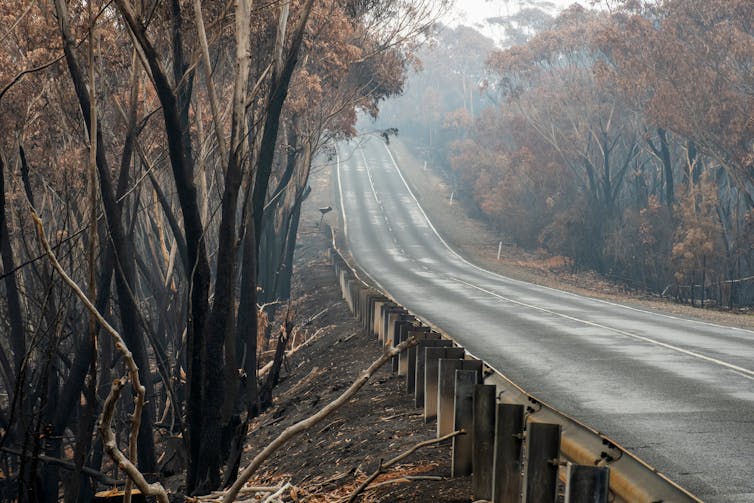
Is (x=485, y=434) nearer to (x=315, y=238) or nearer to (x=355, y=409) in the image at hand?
(x=355, y=409)

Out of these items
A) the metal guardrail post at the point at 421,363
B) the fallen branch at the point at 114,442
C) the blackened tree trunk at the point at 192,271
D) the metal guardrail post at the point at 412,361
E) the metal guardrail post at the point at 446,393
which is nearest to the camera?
the fallen branch at the point at 114,442

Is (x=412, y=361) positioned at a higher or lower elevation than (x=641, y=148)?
lower

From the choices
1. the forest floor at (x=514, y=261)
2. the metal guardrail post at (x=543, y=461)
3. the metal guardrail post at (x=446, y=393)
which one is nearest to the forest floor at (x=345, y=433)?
the metal guardrail post at (x=446, y=393)

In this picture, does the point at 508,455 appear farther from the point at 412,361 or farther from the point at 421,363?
the point at 412,361

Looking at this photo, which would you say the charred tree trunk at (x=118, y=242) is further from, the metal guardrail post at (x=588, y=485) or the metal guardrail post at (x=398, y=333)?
the metal guardrail post at (x=588, y=485)

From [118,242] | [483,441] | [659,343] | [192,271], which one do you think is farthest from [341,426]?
[659,343]

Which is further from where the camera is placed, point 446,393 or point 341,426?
point 341,426

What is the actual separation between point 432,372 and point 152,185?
32.7 ft

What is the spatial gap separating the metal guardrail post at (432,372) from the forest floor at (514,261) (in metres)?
16.0

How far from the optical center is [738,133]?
3656 centimetres

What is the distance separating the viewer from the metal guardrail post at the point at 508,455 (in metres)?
5.67

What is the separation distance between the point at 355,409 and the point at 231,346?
6.88 feet

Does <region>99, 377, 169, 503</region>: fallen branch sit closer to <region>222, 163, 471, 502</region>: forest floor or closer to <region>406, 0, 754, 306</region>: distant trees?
<region>222, 163, 471, 502</region>: forest floor

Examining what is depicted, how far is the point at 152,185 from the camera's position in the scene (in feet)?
57.8
